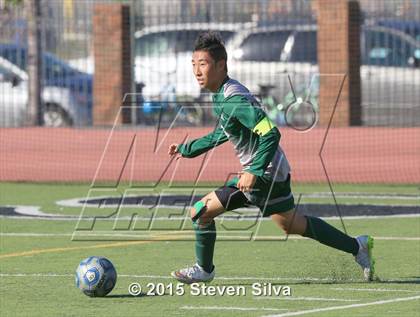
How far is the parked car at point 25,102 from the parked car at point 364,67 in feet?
11.4

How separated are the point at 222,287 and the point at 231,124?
1241 mm

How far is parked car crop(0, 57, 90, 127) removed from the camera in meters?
28.7

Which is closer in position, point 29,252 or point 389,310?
point 389,310

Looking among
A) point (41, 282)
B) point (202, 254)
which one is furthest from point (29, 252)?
point (202, 254)

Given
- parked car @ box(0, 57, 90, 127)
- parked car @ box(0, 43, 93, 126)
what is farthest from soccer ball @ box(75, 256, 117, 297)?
parked car @ box(0, 43, 93, 126)

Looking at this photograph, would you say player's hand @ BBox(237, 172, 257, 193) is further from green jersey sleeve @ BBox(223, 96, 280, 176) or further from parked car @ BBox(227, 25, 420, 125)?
parked car @ BBox(227, 25, 420, 125)

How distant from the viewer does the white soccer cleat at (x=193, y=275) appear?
34.4ft

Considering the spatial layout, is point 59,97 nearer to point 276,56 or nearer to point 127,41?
point 127,41

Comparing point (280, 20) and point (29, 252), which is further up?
point (280, 20)

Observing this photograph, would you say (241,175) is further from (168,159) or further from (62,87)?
(62,87)

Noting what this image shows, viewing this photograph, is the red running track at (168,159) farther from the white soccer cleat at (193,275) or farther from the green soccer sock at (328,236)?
the white soccer cleat at (193,275)

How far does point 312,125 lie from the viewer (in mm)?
24844
